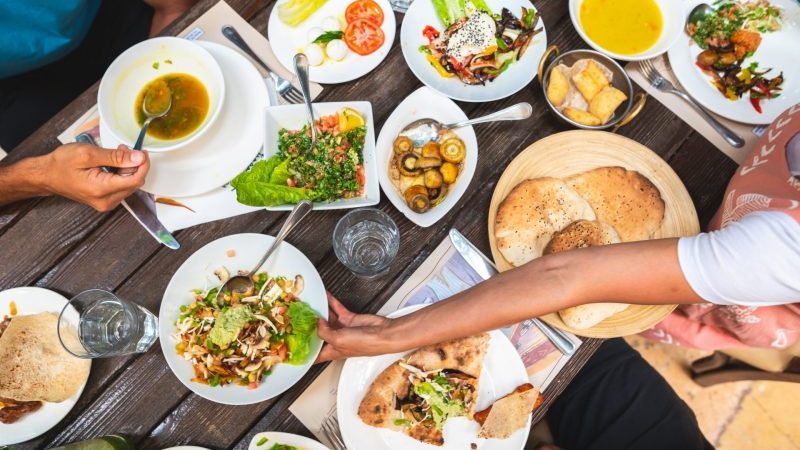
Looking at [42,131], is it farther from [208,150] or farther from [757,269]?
[757,269]

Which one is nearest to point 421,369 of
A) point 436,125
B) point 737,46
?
point 436,125

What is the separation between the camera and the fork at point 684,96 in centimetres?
205

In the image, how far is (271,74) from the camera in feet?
6.68

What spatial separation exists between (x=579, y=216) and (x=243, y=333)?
4.35ft

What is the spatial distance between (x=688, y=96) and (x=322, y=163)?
1512mm

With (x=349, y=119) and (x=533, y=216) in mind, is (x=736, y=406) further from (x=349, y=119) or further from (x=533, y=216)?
(x=349, y=119)

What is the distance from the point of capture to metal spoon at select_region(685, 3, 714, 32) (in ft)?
6.83

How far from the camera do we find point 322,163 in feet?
6.16

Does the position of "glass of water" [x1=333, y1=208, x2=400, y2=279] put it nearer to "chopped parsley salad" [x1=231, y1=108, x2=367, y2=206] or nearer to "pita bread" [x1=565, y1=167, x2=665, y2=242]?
"chopped parsley salad" [x1=231, y1=108, x2=367, y2=206]

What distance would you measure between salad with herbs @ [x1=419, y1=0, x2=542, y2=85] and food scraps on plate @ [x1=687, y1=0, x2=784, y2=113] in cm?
72

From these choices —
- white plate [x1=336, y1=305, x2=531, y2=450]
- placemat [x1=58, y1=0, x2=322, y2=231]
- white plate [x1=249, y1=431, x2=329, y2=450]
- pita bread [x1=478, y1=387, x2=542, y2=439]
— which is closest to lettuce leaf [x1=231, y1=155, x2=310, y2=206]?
placemat [x1=58, y1=0, x2=322, y2=231]

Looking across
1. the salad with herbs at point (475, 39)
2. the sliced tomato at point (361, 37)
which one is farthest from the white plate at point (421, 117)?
the sliced tomato at point (361, 37)

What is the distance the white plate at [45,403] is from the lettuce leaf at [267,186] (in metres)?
0.72

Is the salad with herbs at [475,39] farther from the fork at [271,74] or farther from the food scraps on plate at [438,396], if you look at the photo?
the food scraps on plate at [438,396]
